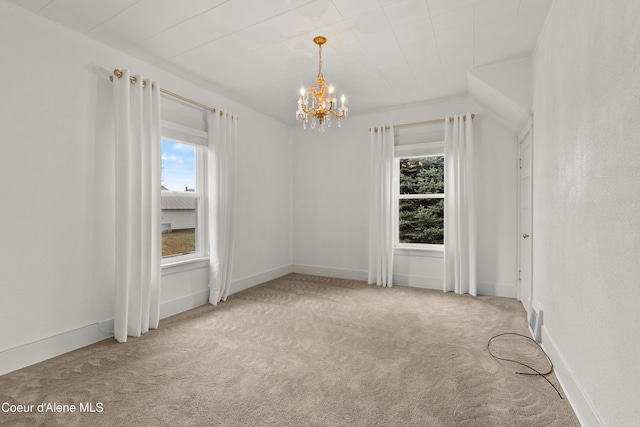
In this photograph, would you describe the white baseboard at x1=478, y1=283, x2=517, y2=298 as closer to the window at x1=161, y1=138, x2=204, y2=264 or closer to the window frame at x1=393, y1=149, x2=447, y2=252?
the window frame at x1=393, y1=149, x2=447, y2=252

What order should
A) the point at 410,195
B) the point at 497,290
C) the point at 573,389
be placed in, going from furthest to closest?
the point at 410,195, the point at 497,290, the point at 573,389

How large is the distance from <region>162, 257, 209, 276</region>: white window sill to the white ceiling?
229cm

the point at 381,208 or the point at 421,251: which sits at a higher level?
the point at 381,208

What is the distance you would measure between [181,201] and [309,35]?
8.38 feet

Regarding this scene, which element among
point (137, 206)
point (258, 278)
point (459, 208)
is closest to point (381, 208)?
point (459, 208)

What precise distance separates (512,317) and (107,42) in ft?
16.8

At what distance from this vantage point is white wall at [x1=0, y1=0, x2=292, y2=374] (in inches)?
93.9

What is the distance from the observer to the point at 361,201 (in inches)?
208

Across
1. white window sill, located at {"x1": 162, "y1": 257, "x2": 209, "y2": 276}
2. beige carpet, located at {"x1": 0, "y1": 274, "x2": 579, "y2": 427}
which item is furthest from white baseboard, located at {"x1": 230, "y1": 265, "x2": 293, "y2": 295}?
beige carpet, located at {"x1": 0, "y1": 274, "x2": 579, "y2": 427}

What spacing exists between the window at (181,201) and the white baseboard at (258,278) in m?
0.78

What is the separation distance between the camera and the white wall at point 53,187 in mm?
2385

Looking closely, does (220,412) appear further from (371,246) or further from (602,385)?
(371,246)

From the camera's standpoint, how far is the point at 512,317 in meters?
3.47

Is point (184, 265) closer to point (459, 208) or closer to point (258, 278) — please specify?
point (258, 278)
